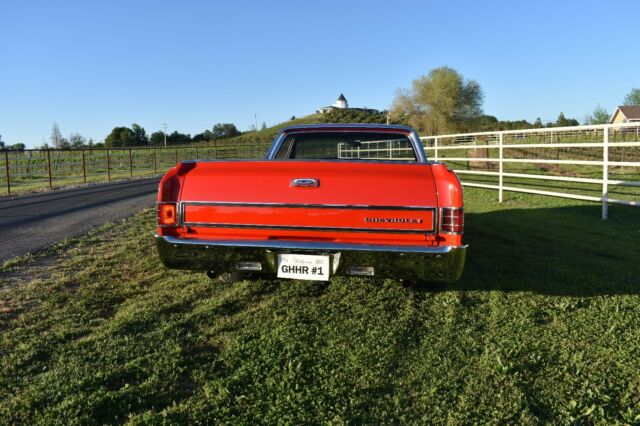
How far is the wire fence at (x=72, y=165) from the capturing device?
17317 mm

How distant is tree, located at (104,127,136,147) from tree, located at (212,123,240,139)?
27713 millimetres

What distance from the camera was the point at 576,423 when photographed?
2176 mm

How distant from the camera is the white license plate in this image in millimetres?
3262

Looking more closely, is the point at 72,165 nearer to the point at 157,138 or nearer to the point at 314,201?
the point at 314,201

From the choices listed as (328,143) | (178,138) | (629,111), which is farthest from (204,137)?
(328,143)

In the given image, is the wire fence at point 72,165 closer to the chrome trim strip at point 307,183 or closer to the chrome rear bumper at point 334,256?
the chrome rear bumper at point 334,256

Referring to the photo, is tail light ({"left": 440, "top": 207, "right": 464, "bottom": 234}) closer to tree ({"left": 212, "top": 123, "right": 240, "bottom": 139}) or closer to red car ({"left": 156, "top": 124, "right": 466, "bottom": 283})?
red car ({"left": 156, "top": 124, "right": 466, "bottom": 283})

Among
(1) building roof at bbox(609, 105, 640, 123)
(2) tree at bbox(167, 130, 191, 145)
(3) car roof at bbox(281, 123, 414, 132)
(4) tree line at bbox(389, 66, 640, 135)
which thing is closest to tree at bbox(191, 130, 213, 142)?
(2) tree at bbox(167, 130, 191, 145)

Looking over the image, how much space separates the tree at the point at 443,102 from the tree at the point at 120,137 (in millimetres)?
47749

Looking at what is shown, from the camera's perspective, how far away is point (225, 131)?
114m

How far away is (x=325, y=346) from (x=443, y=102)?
68.0m

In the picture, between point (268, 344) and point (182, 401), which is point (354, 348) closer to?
point (268, 344)

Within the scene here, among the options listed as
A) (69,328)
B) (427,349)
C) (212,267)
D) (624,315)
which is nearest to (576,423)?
(427,349)

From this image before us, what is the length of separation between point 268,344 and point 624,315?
2.63 m
